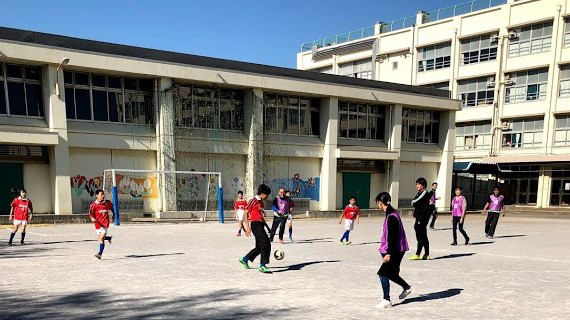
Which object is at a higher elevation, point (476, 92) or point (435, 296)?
point (476, 92)

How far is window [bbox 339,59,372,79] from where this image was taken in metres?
49.7

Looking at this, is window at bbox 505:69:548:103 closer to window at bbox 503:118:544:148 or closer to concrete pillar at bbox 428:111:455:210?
window at bbox 503:118:544:148

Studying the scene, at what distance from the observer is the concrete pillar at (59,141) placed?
19812mm

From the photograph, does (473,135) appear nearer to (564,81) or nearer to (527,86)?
(527,86)

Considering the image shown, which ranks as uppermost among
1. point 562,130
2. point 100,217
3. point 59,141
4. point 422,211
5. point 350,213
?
point 562,130

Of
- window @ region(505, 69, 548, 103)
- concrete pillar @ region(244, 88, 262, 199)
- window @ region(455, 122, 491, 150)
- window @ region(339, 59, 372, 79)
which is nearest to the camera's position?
concrete pillar @ region(244, 88, 262, 199)

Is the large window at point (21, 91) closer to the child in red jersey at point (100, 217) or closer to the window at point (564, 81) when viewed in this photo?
the child in red jersey at point (100, 217)

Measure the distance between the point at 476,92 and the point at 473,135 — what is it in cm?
415

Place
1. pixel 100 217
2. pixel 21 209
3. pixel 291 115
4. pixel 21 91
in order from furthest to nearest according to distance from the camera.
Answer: pixel 291 115
pixel 21 91
pixel 21 209
pixel 100 217

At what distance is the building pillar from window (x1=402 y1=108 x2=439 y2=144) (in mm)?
690

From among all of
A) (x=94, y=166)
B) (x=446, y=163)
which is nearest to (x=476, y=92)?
(x=446, y=163)

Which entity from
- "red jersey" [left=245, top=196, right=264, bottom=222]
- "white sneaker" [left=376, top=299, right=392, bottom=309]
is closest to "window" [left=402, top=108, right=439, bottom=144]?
"red jersey" [left=245, top=196, right=264, bottom=222]

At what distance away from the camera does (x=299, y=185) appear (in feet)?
91.6

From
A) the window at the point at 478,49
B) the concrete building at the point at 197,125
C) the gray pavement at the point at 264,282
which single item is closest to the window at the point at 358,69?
the window at the point at 478,49
